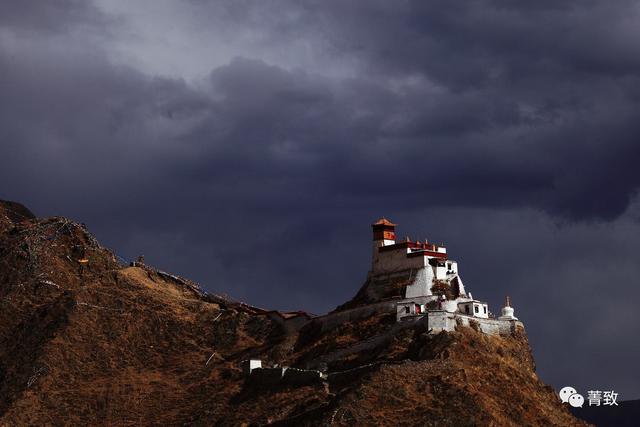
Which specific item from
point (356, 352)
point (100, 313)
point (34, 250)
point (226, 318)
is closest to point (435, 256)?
point (356, 352)

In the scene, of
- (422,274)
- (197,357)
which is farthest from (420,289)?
(197,357)

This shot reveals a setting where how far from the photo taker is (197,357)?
5940 inches

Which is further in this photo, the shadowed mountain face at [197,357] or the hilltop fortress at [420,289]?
the hilltop fortress at [420,289]

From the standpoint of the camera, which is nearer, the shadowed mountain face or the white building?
the shadowed mountain face

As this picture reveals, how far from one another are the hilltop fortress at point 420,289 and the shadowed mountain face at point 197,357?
182 centimetres

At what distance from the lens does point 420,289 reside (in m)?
146

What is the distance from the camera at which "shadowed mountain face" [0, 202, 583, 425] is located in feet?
407

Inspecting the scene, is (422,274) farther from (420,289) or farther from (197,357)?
(197,357)

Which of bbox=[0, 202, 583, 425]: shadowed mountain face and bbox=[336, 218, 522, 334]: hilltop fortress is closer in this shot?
bbox=[0, 202, 583, 425]: shadowed mountain face

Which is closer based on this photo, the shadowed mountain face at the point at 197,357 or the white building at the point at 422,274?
the shadowed mountain face at the point at 197,357

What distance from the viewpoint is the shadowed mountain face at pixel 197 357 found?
123938 millimetres

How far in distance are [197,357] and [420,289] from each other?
25110 mm

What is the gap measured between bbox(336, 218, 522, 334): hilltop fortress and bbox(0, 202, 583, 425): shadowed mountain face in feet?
5.98

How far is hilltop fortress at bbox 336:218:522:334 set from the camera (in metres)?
139
